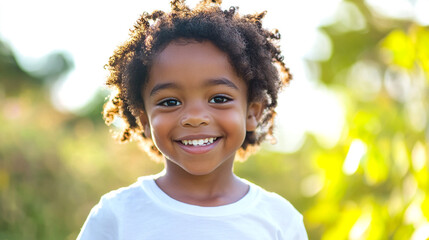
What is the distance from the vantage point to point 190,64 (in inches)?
76.2

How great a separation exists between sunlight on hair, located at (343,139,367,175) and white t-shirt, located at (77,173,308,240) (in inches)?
42.5

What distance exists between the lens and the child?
1.94 meters

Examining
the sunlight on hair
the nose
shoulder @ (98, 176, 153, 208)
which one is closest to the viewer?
the nose

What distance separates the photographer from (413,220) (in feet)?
9.82

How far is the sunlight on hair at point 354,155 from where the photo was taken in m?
3.08

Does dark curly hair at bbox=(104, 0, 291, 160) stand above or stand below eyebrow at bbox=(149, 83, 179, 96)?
above

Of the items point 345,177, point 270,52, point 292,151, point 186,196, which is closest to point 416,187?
point 345,177

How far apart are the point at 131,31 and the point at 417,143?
183cm

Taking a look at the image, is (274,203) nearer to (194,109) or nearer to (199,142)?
(199,142)

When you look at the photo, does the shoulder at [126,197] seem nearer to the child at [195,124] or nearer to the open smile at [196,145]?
the child at [195,124]

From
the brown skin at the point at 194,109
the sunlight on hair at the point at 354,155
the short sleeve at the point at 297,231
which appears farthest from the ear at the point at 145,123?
the sunlight on hair at the point at 354,155

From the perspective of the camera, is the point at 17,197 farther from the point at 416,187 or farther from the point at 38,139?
the point at 416,187

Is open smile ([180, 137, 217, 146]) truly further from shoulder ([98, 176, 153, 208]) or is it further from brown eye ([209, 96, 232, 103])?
shoulder ([98, 176, 153, 208])

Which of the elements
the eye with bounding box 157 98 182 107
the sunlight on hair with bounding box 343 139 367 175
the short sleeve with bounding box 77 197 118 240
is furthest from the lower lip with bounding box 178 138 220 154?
the sunlight on hair with bounding box 343 139 367 175
